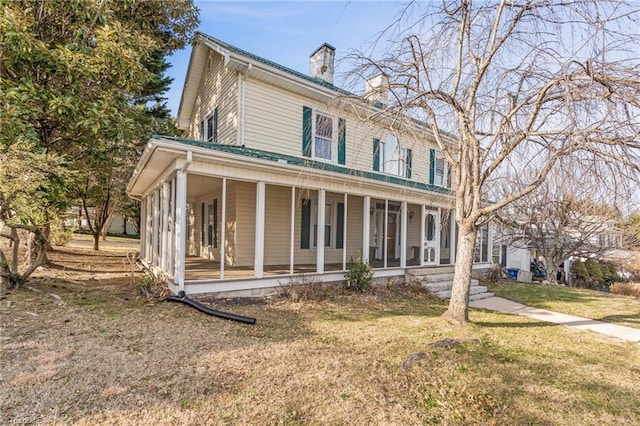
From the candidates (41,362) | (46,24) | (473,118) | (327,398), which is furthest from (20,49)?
(473,118)

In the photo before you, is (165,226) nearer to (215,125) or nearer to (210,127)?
(215,125)

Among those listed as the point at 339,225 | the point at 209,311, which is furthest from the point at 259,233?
the point at 339,225

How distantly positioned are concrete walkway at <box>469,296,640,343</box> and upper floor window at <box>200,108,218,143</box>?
9.70 metres

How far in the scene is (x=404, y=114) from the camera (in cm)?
725

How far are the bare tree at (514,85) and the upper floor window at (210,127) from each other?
6234 millimetres

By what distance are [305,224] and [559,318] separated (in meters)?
7.48

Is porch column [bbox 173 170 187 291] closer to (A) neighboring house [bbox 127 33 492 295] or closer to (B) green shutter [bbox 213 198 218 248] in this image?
(A) neighboring house [bbox 127 33 492 295]

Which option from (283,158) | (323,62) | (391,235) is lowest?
(391,235)

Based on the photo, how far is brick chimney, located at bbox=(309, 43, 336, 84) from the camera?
42.4 ft

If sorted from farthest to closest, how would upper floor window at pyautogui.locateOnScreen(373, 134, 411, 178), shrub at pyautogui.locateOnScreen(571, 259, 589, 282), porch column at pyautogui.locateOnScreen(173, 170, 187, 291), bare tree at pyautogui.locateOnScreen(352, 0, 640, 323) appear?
shrub at pyautogui.locateOnScreen(571, 259, 589, 282)
upper floor window at pyautogui.locateOnScreen(373, 134, 411, 178)
porch column at pyautogui.locateOnScreen(173, 170, 187, 291)
bare tree at pyautogui.locateOnScreen(352, 0, 640, 323)

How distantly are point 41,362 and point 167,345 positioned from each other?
142 cm

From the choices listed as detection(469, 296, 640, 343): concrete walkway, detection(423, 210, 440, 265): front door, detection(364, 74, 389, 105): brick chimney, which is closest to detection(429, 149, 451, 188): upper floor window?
detection(423, 210, 440, 265): front door

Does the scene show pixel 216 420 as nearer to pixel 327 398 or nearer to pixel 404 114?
pixel 327 398

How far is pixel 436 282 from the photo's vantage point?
11.5m
